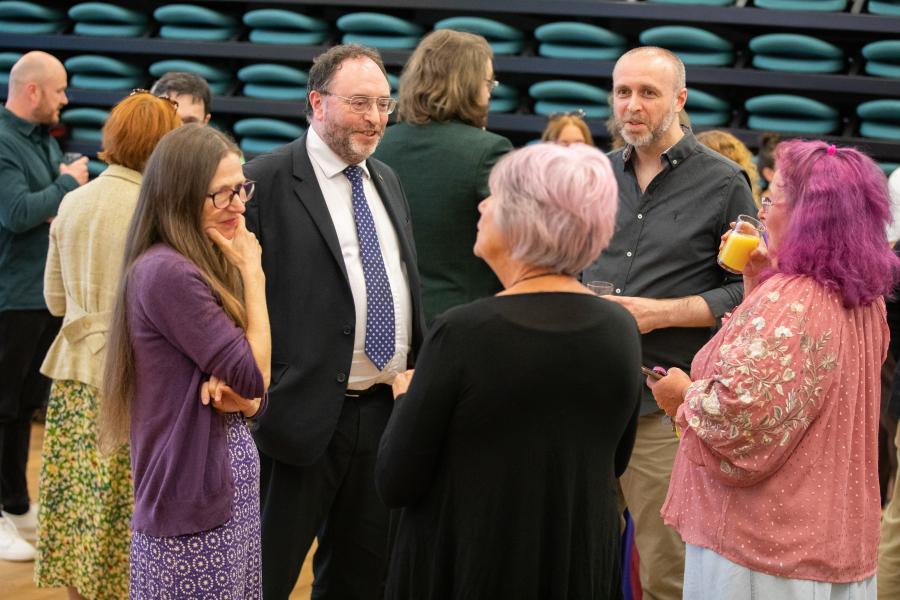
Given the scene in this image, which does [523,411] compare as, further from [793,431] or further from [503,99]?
[503,99]

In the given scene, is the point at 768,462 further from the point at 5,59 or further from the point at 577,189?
the point at 5,59

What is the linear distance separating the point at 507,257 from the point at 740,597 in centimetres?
89

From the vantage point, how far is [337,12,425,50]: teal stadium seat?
5.27m

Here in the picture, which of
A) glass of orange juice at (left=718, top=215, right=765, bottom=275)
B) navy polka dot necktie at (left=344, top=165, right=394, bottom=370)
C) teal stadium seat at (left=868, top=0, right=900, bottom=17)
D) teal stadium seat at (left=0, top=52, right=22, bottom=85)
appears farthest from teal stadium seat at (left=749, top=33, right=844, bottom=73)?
teal stadium seat at (left=0, top=52, right=22, bottom=85)

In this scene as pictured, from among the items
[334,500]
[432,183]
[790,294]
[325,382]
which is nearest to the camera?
[790,294]

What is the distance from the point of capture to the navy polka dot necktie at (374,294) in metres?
2.74

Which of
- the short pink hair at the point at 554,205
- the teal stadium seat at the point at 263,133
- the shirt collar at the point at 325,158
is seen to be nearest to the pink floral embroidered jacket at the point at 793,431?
the short pink hair at the point at 554,205

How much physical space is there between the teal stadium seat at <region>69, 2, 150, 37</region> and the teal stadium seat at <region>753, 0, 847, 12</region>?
3083 millimetres

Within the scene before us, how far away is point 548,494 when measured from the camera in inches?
75.2

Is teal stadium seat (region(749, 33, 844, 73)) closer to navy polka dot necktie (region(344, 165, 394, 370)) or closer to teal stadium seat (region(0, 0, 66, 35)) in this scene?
navy polka dot necktie (region(344, 165, 394, 370))

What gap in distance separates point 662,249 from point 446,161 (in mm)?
685

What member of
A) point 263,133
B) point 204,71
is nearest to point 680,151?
point 263,133

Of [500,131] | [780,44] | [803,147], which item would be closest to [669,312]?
[803,147]

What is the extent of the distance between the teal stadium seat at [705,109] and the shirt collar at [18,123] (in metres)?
2.75
